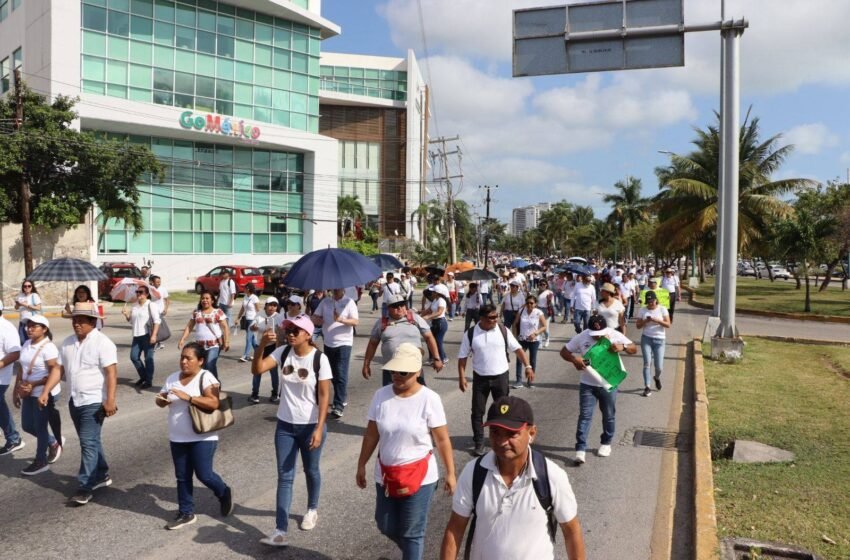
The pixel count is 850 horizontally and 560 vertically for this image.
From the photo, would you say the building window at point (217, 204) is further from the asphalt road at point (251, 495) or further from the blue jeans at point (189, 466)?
the blue jeans at point (189, 466)

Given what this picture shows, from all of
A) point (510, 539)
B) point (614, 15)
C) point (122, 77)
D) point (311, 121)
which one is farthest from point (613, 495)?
point (311, 121)

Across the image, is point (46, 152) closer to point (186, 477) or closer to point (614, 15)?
point (614, 15)

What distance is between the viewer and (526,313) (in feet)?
36.9

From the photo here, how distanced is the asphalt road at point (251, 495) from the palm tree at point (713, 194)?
24.7 m

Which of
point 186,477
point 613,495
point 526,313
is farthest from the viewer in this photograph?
point 526,313

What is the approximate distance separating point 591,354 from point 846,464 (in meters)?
2.74

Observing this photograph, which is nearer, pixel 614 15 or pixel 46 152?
pixel 614 15

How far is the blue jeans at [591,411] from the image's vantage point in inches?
288

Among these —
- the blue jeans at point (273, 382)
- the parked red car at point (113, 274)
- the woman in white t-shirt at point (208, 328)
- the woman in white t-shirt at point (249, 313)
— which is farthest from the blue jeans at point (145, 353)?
the parked red car at point (113, 274)

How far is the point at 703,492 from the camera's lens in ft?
19.6

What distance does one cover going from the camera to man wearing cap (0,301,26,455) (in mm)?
7023

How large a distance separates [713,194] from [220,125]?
2556 centimetres

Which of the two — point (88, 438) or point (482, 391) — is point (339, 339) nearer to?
point (482, 391)

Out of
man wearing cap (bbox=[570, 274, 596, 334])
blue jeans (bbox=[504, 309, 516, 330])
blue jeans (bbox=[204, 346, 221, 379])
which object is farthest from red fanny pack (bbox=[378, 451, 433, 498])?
man wearing cap (bbox=[570, 274, 596, 334])
